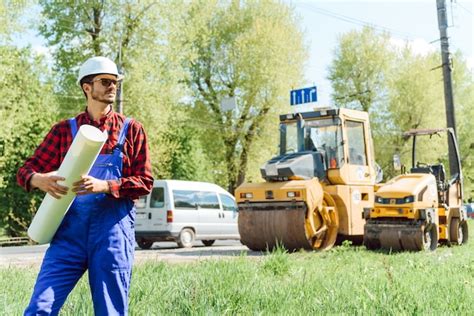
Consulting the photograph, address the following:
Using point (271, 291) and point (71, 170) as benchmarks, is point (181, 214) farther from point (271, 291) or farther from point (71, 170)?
point (71, 170)

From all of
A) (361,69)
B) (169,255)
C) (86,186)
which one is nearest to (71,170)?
(86,186)

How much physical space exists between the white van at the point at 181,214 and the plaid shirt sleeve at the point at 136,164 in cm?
1362

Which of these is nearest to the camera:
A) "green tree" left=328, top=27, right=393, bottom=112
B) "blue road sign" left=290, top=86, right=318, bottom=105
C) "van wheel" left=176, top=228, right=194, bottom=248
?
"van wheel" left=176, top=228, right=194, bottom=248

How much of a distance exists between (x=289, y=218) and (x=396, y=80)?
35072mm

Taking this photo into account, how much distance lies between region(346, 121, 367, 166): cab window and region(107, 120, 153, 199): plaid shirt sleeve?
10194 millimetres

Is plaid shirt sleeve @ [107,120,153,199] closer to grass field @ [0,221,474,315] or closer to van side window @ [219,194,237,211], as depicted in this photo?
grass field @ [0,221,474,315]

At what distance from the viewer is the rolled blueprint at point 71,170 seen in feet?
11.6

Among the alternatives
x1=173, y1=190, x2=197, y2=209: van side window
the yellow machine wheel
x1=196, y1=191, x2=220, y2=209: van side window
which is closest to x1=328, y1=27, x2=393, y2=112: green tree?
x1=196, y1=191, x2=220, y2=209: van side window

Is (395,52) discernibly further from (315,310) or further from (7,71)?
(315,310)

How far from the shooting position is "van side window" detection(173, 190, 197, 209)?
58.6 feet

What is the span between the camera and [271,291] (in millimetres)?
5652

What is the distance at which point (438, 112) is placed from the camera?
147 ft

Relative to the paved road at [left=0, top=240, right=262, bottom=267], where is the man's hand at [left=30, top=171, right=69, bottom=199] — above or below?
above

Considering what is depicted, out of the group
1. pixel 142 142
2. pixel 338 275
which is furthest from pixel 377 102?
pixel 142 142
